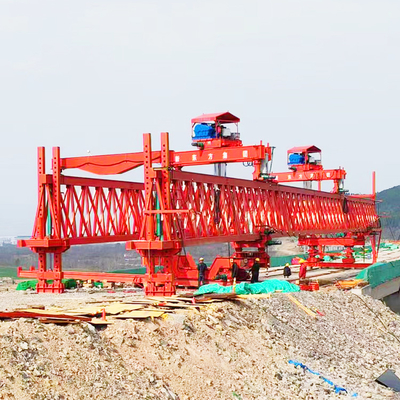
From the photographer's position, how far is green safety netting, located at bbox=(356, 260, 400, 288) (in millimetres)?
35812

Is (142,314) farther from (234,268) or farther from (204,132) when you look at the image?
(204,132)

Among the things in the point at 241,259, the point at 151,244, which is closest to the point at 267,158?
the point at 241,259

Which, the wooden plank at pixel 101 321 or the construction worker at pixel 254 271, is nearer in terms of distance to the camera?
the wooden plank at pixel 101 321

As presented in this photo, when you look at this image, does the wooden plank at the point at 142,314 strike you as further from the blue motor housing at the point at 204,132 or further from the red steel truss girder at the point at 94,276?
the blue motor housing at the point at 204,132

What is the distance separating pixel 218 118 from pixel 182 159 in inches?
106

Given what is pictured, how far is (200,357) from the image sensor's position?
1634 cm

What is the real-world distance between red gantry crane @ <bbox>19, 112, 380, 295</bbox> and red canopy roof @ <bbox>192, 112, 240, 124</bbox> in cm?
5

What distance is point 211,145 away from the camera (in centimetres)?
3108

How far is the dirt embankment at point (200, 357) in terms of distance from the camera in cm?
1298

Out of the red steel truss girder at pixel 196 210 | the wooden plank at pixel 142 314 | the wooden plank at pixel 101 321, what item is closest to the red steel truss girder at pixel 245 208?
the red steel truss girder at pixel 196 210

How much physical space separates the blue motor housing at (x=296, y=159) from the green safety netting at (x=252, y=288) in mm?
25649

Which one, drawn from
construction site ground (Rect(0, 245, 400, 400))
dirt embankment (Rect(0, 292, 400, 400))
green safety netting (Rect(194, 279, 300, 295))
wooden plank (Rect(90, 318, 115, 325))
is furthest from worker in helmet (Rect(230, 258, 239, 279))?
wooden plank (Rect(90, 318, 115, 325))

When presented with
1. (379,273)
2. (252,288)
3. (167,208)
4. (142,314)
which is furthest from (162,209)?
(379,273)

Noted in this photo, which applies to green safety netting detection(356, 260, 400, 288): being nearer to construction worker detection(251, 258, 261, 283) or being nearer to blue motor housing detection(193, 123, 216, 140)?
construction worker detection(251, 258, 261, 283)
